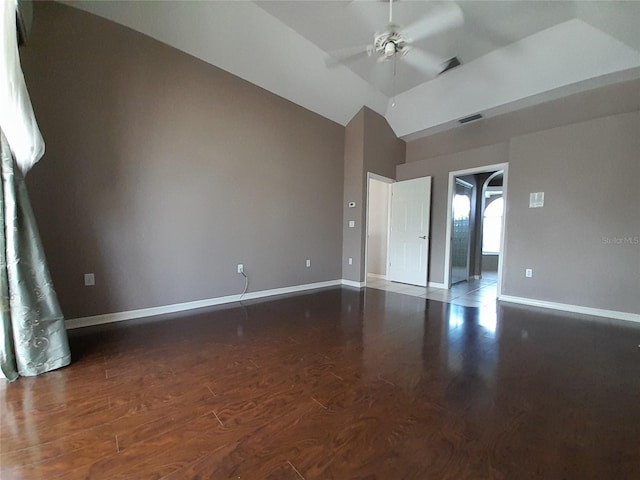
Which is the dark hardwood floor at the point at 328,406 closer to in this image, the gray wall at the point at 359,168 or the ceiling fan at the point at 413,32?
the gray wall at the point at 359,168

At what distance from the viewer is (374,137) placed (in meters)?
4.69

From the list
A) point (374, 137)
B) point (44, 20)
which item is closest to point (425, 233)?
point (374, 137)

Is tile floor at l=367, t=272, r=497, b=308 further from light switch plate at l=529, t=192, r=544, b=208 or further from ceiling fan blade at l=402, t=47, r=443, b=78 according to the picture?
ceiling fan blade at l=402, t=47, r=443, b=78

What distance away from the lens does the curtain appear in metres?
1.50

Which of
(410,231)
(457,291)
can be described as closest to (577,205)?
(457,291)

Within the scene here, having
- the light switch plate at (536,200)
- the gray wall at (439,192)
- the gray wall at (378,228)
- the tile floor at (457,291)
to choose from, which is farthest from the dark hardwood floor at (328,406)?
the gray wall at (378,228)

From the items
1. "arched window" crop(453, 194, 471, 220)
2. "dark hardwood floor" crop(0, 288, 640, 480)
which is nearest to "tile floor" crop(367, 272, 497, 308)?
"dark hardwood floor" crop(0, 288, 640, 480)

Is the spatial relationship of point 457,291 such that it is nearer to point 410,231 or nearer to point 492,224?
point 410,231

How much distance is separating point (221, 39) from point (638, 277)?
5.51 metres

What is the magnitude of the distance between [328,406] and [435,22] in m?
3.05

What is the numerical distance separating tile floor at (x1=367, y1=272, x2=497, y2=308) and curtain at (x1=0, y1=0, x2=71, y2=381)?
13.2ft

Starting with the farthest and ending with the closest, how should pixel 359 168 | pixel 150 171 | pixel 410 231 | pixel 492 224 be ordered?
1. pixel 492 224
2. pixel 410 231
3. pixel 359 168
4. pixel 150 171

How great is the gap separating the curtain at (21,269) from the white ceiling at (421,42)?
178cm

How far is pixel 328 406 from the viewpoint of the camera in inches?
54.0
